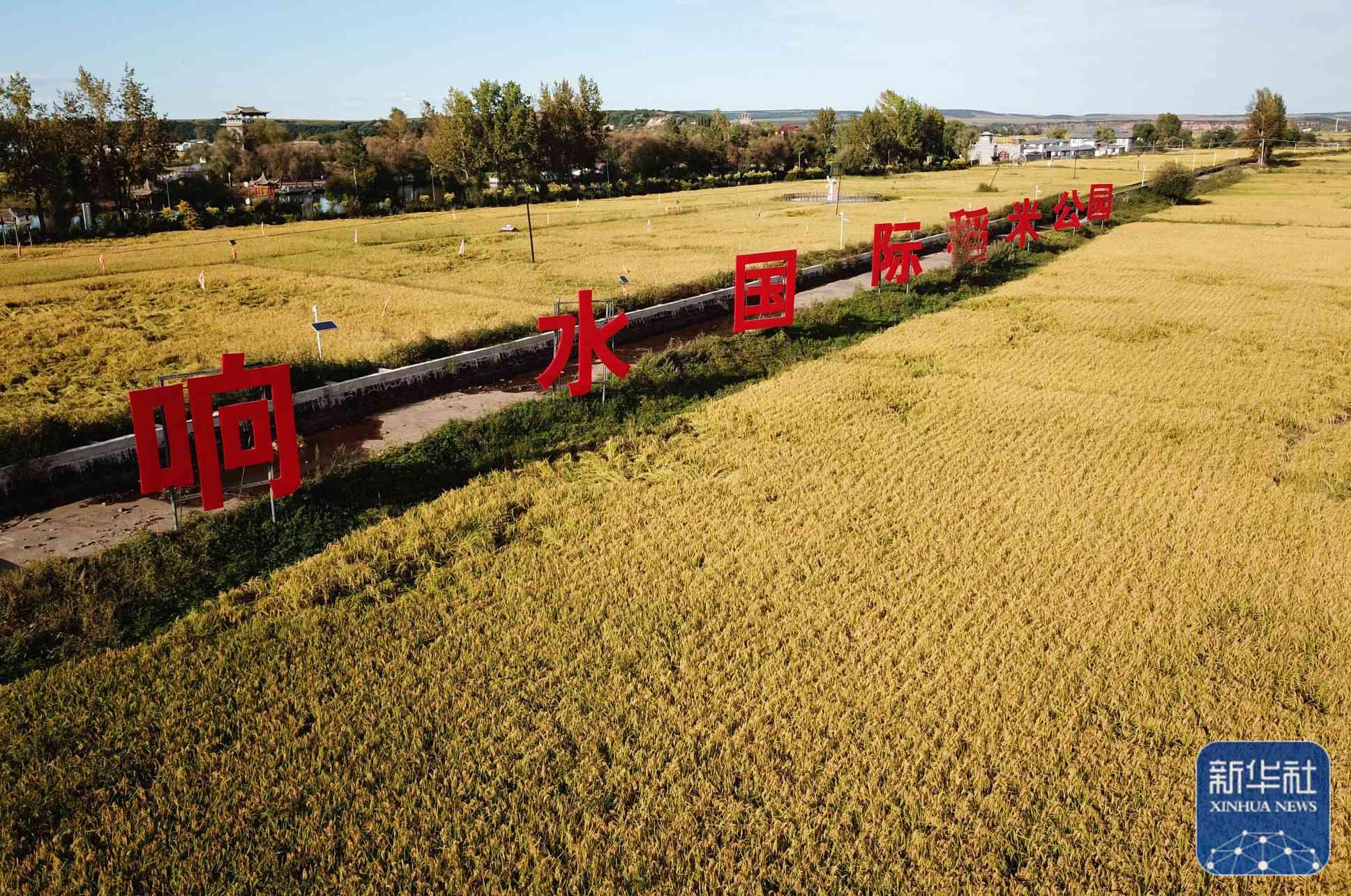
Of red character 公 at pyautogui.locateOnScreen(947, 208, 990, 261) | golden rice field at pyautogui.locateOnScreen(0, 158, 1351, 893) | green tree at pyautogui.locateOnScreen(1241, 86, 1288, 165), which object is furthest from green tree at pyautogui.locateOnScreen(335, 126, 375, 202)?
green tree at pyautogui.locateOnScreen(1241, 86, 1288, 165)

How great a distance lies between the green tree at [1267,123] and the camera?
89.4 m

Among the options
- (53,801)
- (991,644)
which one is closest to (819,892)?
(991,644)

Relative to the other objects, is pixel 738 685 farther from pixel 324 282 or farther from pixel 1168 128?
pixel 1168 128

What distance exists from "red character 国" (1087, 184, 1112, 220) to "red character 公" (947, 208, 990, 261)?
15591mm

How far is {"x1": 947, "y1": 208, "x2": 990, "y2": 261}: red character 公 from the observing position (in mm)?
24672

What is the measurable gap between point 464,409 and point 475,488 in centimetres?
345

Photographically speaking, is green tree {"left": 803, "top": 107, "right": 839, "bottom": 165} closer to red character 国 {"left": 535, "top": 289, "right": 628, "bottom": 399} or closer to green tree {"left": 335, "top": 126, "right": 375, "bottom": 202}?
green tree {"left": 335, "top": 126, "right": 375, "bottom": 202}

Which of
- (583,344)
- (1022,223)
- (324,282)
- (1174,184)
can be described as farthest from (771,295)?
(1174,184)

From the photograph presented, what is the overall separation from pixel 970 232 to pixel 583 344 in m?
16.6

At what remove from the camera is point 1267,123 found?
90250mm

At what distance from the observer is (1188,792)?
5449 mm

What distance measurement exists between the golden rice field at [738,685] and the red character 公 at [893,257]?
34.8 feet

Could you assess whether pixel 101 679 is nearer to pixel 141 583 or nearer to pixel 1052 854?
pixel 141 583

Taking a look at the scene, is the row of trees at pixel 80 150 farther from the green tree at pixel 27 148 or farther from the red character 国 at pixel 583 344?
the red character 国 at pixel 583 344
